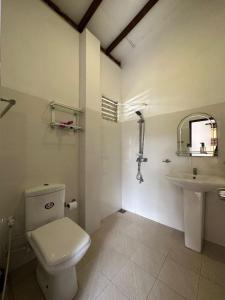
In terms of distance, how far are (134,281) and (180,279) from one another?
0.42 meters

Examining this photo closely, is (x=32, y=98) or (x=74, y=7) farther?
(x=74, y=7)

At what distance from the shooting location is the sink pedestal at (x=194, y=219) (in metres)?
1.55

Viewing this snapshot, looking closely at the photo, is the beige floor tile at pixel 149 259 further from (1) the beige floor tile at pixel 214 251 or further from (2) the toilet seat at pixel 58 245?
(2) the toilet seat at pixel 58 245

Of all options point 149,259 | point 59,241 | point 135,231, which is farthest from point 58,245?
point 135,231

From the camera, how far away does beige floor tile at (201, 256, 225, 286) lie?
48.9 inches

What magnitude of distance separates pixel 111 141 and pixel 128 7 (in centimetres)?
182

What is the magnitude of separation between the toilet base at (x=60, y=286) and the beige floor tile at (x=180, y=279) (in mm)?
779

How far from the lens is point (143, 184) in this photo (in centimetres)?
231

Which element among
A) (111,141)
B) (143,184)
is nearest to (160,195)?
(143,184)

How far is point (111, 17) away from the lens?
1.89 metres

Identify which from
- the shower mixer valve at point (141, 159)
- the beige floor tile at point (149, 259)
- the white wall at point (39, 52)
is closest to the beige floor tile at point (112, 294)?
the beige floor tile at point (149, 259)

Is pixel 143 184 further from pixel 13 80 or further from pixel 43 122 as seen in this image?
pixel 13 80

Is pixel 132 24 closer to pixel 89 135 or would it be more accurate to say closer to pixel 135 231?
pixel 89 135

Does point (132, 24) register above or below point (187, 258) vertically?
above
